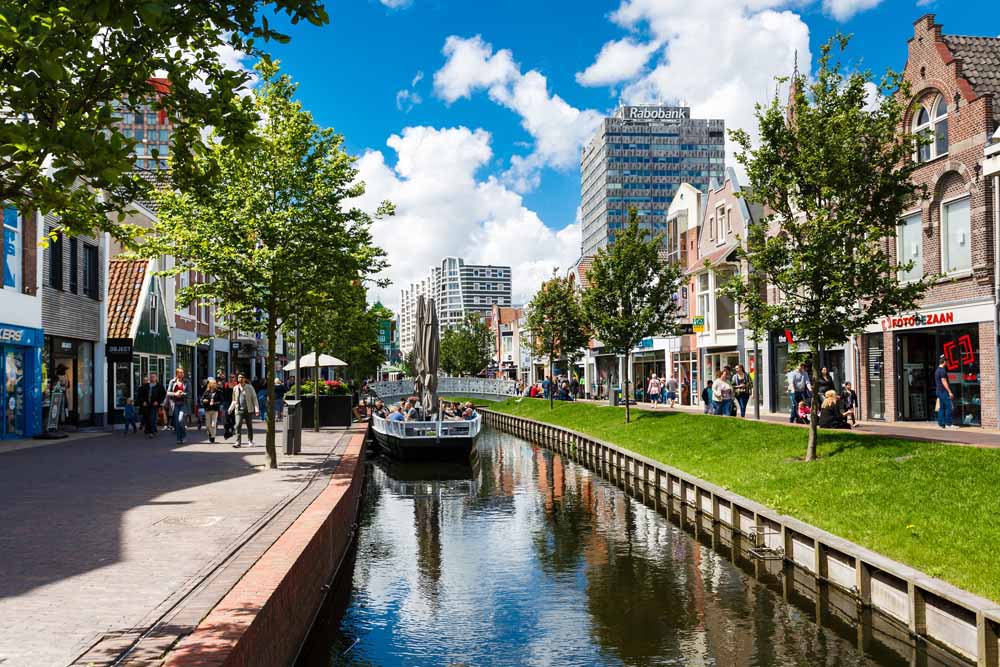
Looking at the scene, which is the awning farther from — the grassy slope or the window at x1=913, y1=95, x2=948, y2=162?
the grassy slope

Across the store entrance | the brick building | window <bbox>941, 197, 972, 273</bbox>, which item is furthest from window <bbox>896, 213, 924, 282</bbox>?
the store entrance

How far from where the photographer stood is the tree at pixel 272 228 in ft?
51.4

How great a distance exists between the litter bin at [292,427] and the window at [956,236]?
56.5ft

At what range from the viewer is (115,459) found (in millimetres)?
17688

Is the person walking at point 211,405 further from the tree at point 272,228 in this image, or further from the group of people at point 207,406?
the tree at point 272,228

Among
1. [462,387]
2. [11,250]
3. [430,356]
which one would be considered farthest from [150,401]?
[462,387]

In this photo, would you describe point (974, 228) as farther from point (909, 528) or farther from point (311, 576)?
point (311, 576)

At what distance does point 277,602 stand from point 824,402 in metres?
17.1

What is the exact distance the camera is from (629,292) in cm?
3088

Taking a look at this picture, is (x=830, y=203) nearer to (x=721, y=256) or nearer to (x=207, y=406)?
(x=207, y=406)

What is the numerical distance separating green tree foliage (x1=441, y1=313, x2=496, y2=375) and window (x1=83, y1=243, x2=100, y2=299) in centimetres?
7575

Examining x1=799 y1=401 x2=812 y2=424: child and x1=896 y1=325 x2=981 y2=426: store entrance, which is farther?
x1=896 y1=325 x2=981 y2=426: store entrance

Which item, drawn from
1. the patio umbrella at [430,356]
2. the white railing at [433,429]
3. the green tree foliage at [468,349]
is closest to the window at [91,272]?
the patio umbrella at [430,356]

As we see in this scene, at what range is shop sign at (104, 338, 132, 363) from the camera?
29.6 m
